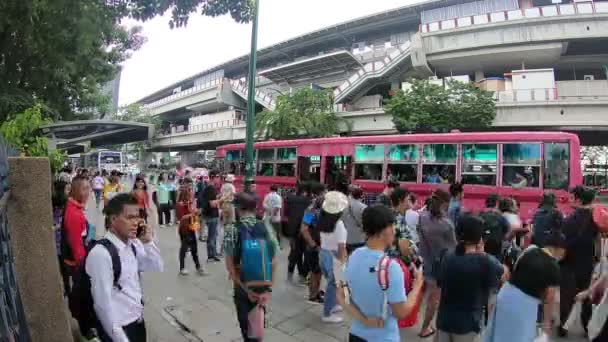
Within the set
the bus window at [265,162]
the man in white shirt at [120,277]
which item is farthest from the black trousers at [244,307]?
the bus window at [265,162]

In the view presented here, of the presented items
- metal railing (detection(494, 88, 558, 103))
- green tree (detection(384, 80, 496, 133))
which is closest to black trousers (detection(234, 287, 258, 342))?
green tree (detection(384, 80, 496, 133))

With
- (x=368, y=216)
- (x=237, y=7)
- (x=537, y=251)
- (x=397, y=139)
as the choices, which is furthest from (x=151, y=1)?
(x=397, y=139)

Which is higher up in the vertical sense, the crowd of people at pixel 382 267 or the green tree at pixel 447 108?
the green tree at pixel 447 108

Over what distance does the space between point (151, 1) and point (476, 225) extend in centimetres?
415

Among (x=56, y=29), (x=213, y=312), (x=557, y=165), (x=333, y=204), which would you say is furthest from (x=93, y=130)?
(x=557, y=165)

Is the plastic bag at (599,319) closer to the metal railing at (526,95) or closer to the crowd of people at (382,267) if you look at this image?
the crowd of people at (382,267)

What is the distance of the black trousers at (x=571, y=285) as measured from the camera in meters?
4.46

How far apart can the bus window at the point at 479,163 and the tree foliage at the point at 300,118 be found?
562 inches

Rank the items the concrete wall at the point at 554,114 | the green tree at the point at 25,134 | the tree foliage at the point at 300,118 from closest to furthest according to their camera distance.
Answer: the green tree at the point at 25,134 < the concrete wall at the point at 554,114 < the tree foliage at the point at 300,118

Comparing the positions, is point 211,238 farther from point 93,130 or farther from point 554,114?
point 554,114

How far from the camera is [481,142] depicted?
33.3 feet

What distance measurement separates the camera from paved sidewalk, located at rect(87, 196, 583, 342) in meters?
4.48

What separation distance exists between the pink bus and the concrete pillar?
5.57 meters

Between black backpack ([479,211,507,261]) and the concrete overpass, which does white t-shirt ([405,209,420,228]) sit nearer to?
black backpack ([479,211,507,261])
